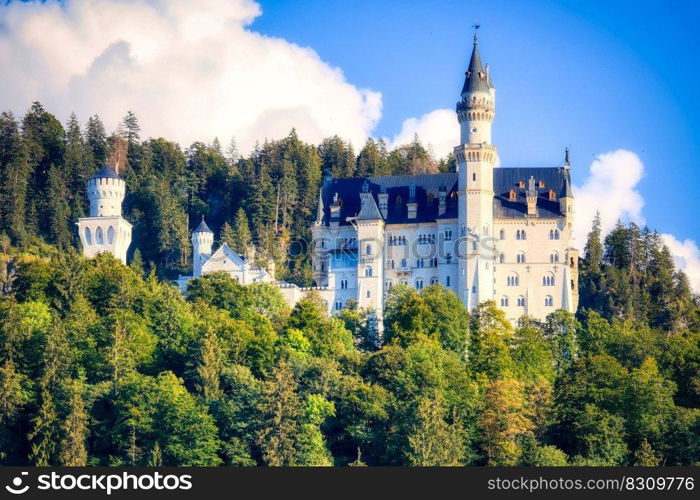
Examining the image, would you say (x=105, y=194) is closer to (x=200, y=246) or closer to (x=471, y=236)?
(x=200, y=246)

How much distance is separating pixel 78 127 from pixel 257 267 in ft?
76.6

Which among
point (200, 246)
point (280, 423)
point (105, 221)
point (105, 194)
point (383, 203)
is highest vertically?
point (105, 194)

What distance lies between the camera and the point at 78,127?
114 m

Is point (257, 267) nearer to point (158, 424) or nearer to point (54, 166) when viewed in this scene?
point (54, 166)

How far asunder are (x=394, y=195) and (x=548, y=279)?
11.3m

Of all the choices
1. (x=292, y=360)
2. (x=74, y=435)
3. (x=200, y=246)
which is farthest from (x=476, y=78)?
(x=74, y=435)

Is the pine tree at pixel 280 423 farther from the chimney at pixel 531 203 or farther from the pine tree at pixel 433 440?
the chimney at pixel 531 203

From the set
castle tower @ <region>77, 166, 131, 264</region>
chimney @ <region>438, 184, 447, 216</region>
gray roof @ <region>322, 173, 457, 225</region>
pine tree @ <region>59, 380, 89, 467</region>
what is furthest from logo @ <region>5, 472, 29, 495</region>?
chimney @ <region>438, 184, 447, 216</region>

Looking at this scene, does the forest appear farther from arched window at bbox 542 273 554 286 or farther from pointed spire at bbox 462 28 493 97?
pointed spire at bbox 462 28 493 97

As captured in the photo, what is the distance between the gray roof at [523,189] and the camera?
97.5m

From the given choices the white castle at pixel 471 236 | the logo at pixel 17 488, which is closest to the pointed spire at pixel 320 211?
the white castle at pixel 471 236

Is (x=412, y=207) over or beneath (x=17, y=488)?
over

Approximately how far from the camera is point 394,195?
101 m

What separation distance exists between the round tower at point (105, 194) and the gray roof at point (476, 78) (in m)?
21.6
